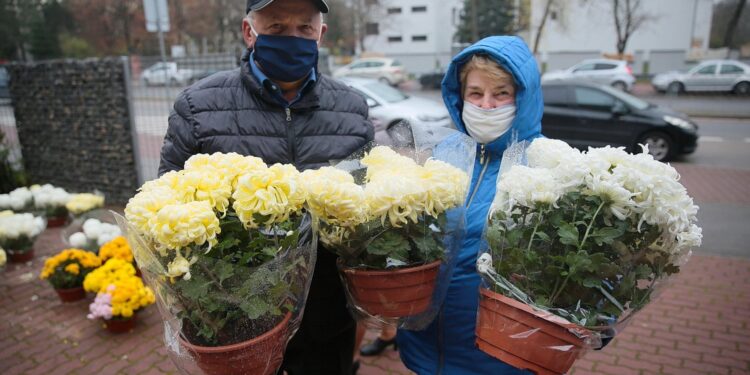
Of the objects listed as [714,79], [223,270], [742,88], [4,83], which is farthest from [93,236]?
[742,88]

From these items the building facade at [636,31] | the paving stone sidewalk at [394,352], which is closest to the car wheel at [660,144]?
the paving stone sidewalk at [394,352]

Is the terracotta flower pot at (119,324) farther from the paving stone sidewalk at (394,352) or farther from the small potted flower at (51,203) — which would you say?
the small potted flower at (51,203)

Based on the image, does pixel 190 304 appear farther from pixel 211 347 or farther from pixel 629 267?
pixel 629 267

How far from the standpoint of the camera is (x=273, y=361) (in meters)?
1.54

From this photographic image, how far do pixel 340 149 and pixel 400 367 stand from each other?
77.1 inches

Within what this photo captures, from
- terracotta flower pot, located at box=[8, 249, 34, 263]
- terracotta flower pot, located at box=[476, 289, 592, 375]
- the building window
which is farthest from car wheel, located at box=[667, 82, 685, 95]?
the building window

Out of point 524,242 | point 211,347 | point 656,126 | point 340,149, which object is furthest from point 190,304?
point 656,126

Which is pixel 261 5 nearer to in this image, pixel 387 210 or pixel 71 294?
pixel 387 210

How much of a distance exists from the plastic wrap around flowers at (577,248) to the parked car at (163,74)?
602 cm

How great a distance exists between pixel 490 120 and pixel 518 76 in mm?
202

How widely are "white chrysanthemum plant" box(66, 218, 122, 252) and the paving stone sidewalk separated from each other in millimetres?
529

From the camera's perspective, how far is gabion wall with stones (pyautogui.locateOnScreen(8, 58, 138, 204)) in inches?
266

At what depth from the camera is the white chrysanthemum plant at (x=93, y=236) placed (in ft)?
15.8

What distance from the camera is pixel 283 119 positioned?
2242mm
